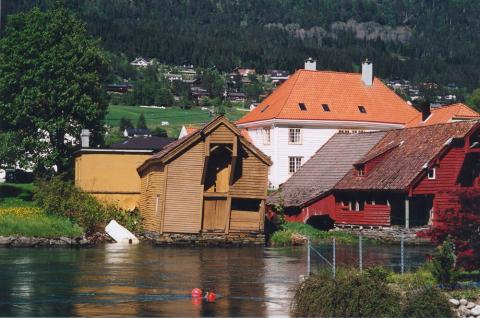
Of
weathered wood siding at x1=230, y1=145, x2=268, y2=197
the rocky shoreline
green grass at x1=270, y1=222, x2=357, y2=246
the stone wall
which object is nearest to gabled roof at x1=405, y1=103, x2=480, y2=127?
green grass at x1=270, y1=222, x2=357, y2=246

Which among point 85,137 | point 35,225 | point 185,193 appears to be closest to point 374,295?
point 185,193

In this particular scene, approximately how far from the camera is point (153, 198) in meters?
61.2

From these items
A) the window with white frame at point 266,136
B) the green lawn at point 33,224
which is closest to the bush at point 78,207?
the green lawn at point 33,224

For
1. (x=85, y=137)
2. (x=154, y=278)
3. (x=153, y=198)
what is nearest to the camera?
(x=154, y=278)

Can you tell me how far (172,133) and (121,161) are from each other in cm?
10734

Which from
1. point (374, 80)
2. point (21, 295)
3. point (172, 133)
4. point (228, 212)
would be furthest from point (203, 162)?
point (172, 133)

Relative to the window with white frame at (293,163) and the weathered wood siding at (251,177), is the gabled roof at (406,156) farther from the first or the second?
the window with white frame at (293,163)

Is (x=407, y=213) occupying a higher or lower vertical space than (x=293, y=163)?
lower

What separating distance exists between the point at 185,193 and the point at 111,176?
9.37m

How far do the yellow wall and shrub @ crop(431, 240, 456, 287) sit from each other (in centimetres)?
3603

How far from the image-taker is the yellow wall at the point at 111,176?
6625 centimetres

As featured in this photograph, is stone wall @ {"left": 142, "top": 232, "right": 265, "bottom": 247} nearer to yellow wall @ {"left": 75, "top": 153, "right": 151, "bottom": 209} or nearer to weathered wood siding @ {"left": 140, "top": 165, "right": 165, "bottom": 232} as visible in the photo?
weathered wood siding @ {"left": 140, "top": 165, "right": 165, "bottom": 232}

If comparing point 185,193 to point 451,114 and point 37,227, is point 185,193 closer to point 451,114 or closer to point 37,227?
point 37,227

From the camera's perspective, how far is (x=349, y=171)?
69.0m
